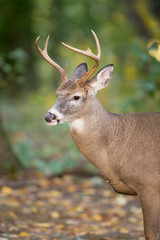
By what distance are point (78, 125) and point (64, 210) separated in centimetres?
221

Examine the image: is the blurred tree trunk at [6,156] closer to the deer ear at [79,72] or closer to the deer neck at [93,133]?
the deer ear at [79,72]

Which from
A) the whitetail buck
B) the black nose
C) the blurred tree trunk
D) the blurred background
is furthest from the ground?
the black nose

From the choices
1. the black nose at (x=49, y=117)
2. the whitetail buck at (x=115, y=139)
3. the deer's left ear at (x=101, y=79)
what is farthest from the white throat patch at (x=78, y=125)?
the deer's left ear at (x=101, y=79)

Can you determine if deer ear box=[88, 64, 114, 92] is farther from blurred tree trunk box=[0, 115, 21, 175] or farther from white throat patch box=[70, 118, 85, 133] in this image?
blurred tree trunk box=[0, 115, 21, 175]

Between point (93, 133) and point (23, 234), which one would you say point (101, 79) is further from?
point (23, 234)

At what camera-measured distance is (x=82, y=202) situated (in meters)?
6.91

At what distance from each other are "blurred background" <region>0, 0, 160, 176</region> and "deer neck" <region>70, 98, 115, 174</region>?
142 cm

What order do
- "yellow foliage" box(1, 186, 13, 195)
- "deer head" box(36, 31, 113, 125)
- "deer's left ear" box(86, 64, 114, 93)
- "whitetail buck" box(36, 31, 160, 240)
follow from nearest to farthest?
"whitetail buck" box(36, 31, 160, 240)
"deer head" box(36, 31, 113, 125)
"deer's left ear" box(86, 64, 114, 93)
"yellow foliage" box(1, 186, 13, 195)

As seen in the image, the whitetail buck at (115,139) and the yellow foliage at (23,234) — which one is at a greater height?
the whitetail buck at (115,139)

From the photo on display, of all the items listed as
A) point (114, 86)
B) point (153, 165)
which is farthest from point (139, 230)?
point (114, 86)

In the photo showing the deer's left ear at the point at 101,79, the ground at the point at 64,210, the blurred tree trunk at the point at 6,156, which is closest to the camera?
the deer's left ear at the point at 101,79

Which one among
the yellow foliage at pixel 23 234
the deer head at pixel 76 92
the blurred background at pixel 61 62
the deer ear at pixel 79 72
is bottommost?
the yellow foliage at pixel 23 234

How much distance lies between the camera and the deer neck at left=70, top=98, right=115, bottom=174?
15.3 ft

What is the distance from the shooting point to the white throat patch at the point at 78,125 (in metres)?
4.68
